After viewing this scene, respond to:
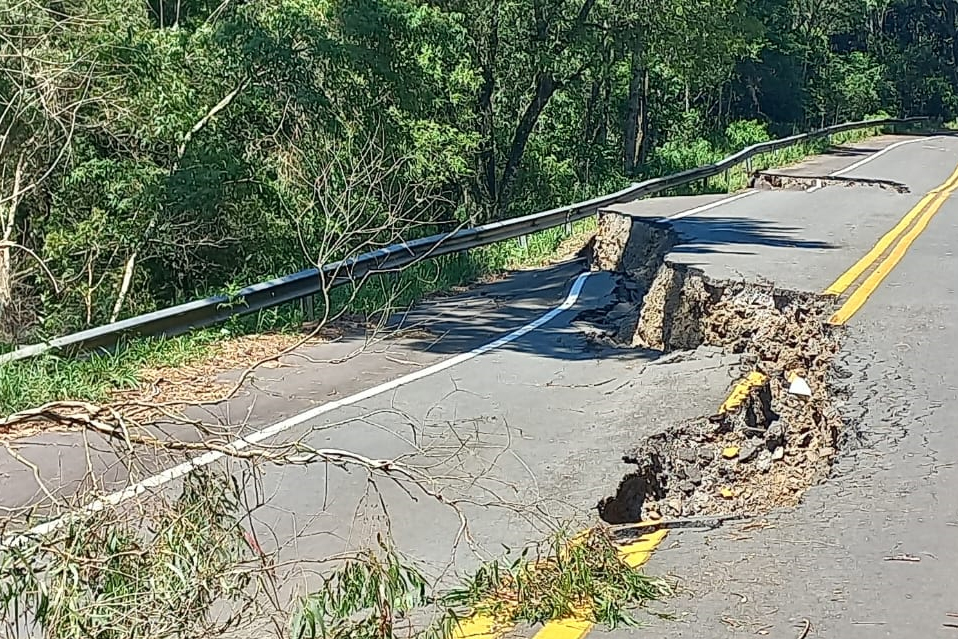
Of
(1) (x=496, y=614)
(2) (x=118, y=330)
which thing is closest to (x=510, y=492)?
(1) (x=496, y=614)

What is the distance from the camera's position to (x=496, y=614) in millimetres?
4305

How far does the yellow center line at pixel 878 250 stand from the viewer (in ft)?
37.1

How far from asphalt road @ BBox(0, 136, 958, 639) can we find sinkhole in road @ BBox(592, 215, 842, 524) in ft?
0.58

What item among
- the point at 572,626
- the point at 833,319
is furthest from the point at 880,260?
the point at 572,626

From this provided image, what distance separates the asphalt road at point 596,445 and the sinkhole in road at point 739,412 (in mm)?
175

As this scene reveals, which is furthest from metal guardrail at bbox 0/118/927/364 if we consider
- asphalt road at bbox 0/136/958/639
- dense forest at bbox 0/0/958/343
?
asphalt road at bbox 0/136/958/639

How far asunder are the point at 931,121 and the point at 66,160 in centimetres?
4532

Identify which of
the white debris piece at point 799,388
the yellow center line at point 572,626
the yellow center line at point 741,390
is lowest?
the white debris piece at point 799,388

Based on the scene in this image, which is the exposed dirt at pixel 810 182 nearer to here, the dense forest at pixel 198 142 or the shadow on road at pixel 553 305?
the dense forest at pixel 198 142

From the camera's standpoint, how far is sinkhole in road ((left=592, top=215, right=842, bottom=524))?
6.44 m

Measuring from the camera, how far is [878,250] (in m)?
13.9

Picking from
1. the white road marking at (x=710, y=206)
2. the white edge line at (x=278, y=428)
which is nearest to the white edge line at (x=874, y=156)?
the white road marking at (x=710, y=206)

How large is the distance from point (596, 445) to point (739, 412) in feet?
3.44

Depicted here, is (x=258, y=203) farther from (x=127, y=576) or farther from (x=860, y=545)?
(x=127, y=576)
